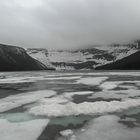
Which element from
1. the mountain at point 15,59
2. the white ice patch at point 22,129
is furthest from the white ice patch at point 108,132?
the mountain at point 15,59

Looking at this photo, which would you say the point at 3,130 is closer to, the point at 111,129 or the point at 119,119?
the point at 111,129

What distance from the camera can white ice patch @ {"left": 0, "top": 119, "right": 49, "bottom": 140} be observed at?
6.46m

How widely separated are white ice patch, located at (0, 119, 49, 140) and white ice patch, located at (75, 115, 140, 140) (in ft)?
3.81

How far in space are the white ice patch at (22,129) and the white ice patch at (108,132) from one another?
1.16 metres

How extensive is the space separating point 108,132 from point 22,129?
7.55 feet

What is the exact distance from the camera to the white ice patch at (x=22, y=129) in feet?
21.2

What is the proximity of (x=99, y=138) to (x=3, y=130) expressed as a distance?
8.51 feet

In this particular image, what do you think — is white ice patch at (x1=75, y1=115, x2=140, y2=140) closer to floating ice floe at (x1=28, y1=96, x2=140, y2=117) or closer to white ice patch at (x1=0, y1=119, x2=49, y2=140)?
white ice patch at (x1=0, y1=119, x2=49, y2=140)

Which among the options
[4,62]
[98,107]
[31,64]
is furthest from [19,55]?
[98,107]

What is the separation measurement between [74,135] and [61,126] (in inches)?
38.7

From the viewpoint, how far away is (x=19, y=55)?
150m

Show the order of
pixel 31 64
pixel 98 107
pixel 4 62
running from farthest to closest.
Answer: pixel 31 64
pixel 4 62
pixel 98 107

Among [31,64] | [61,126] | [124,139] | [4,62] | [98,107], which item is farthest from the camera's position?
[31,64]

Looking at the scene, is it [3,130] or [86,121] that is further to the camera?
[86,121]
